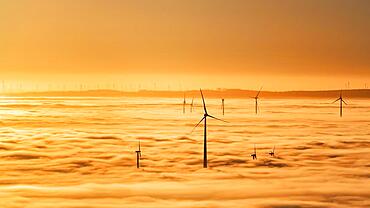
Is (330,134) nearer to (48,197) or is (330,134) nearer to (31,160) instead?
(31,160)

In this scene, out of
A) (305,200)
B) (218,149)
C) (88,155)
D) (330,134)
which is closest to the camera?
(305,200)

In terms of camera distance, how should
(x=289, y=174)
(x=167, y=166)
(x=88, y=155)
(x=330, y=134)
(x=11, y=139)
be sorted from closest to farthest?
(x=289, y=174)
(x=167, y=166)
(x=88, y=155)
(x=11, y=139)
(x=330, y=134)

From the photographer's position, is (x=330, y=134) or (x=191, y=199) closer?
(x=191, y=199)

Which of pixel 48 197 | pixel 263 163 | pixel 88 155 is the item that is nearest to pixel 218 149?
pixel 263 163

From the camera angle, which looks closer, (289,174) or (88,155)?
(289,174)

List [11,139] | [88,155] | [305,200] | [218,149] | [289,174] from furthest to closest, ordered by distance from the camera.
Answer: [11,139], [218,149], [88,155], [289,174], [305,200]

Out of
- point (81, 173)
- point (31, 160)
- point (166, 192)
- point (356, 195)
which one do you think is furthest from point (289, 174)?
point (31, 160)

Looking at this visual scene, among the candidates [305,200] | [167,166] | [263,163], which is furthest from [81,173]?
[305,200]

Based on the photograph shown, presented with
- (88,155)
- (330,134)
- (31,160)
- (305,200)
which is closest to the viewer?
(305,200)

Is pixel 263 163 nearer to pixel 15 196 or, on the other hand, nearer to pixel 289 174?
pixel 289 174
